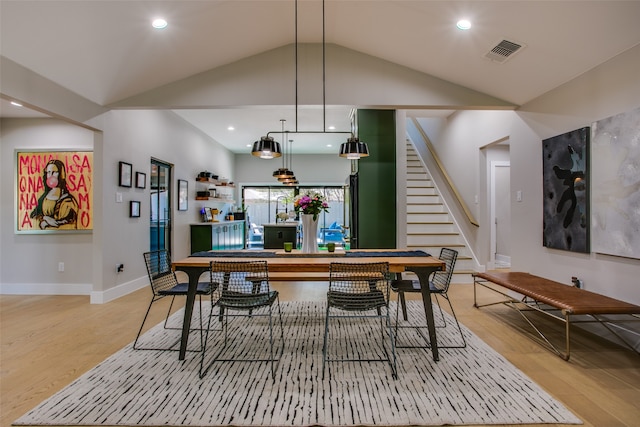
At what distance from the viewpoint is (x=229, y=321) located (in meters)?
3.56

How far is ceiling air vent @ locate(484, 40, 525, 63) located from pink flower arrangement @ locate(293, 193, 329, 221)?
228 centimetres

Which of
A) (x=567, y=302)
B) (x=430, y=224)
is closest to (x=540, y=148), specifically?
(x=567, y=302)

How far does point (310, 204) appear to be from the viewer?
10.8 ft

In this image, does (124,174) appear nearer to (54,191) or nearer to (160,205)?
(54,191)

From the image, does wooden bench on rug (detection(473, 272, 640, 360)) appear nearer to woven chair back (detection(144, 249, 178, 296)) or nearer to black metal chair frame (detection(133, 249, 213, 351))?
black metal chair frame (detection(133, 249, 213, 351))

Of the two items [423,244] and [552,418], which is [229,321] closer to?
[552,418]

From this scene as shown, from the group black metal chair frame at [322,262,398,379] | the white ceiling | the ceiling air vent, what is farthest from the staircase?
black metal chair frame at [322,262,398,379]

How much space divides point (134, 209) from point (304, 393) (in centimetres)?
408

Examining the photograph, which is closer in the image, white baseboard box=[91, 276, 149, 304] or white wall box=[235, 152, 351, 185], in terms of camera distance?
white baseboard box=[91, 276, 149, 304]

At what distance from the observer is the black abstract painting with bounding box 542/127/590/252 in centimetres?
321

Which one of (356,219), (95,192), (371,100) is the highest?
(371,100)

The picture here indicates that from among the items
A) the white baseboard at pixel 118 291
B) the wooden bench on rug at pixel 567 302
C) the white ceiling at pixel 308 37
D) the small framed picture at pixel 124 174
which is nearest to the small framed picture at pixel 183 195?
the small framed picture at pixel 124 174

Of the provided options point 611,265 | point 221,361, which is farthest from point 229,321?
point 611,265

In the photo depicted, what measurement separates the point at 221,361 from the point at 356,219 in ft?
11.0
